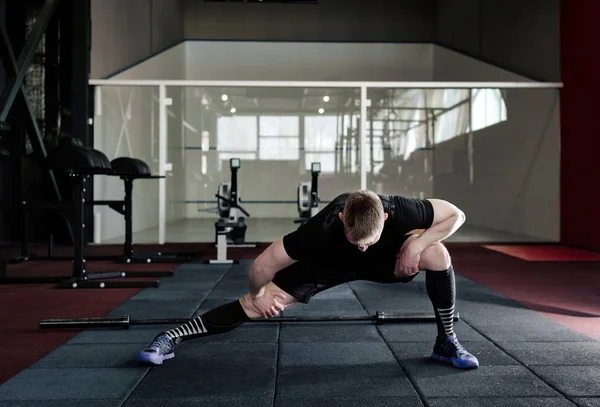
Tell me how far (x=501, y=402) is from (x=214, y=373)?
1076 mm

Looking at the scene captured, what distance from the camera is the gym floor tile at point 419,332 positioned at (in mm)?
2646

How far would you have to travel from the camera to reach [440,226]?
2.12 metres

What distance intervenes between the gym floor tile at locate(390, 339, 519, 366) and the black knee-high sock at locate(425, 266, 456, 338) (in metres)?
0.15

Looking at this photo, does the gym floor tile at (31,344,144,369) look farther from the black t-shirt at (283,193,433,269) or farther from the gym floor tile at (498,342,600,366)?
the gym floor tile at (498,342,600,366)

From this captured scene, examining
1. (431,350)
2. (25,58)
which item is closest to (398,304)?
(431,350)

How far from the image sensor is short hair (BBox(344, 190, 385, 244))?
181 centimetres

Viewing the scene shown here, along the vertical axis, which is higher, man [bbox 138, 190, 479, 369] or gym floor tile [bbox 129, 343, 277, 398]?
man [bbox 138, 190, 479, 369]

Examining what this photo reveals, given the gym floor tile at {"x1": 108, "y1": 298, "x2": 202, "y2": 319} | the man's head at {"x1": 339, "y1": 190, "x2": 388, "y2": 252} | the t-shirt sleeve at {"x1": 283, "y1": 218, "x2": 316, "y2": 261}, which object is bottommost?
the gym floor tile at {"x1": 108, "y1": 298, "x2": 202, "y2": 319}

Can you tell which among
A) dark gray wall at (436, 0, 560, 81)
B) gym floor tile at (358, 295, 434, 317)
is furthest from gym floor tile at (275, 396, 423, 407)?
dark gray wall at (436, 0, 560, 81)

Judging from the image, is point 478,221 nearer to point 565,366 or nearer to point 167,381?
point 565,366

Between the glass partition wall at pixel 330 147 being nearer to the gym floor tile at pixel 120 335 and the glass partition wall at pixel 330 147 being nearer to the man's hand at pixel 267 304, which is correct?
the gym floor tile at pixel 120 335

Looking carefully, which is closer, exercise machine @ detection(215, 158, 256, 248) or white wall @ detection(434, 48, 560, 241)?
exercise machine @ detection(215, 158, 256, 248)

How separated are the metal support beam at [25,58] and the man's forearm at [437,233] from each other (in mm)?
4881

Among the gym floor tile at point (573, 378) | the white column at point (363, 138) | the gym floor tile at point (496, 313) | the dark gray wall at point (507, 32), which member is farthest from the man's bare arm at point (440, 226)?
the dark gray wall at point (507, 32)
